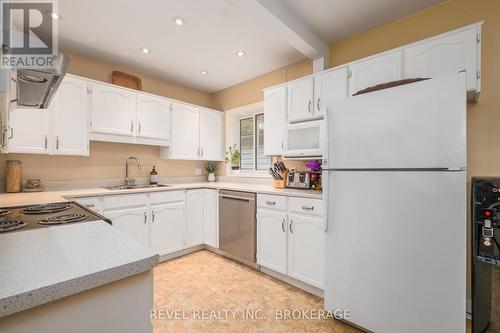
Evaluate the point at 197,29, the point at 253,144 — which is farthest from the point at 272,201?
the point at 197,29

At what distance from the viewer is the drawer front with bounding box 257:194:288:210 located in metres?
2.33

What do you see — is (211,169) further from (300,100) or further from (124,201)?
(300,100)

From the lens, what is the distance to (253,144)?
376 centimetres

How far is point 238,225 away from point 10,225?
2027 mm

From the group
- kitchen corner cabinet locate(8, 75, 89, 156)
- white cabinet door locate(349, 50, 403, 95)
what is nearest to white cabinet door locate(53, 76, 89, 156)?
kitchen corner cabinet locate(8, 75, 89, 156)

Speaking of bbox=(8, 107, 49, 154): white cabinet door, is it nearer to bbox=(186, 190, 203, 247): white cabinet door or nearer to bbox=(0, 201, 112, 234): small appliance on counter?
bbox=(0, 201, 112, 234): small appliance on counter

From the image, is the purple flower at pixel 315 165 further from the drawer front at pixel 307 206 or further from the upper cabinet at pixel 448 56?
the upper cabinet at pixel 448 56

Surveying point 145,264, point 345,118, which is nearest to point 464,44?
point 345,118

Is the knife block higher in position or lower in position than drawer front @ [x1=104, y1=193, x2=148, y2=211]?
higher

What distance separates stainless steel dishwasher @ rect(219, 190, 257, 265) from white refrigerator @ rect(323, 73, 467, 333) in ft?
3.38

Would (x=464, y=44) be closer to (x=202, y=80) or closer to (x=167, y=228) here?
(x=202, y=80)

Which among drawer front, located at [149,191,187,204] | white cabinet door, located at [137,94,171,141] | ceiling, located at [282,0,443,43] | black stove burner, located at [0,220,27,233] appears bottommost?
drawer front, located at [149,191,187,204]

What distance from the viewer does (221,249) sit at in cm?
296

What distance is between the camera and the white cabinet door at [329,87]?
2165mm
